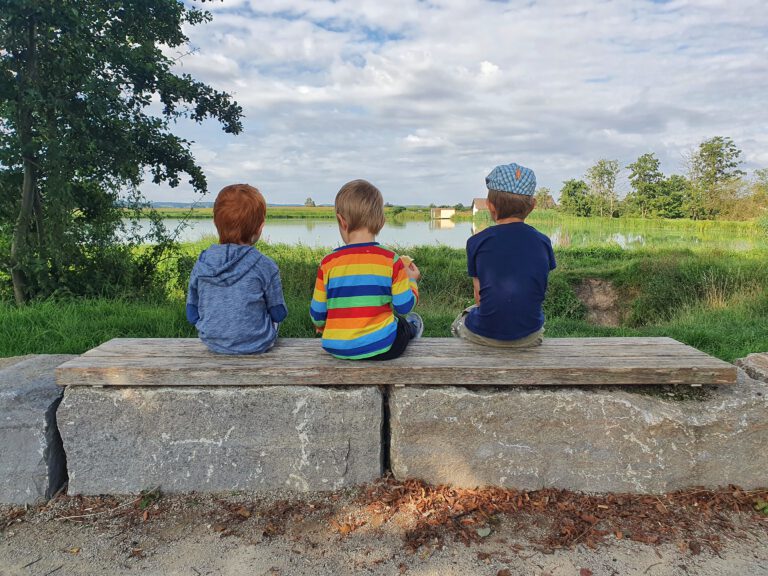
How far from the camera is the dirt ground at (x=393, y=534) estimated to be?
7.35 feet

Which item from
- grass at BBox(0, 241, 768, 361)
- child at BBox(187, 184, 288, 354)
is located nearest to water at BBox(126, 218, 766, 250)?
grass at BBox(0, 241, 768, 361)

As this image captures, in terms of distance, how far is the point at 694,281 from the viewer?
10.6 metres

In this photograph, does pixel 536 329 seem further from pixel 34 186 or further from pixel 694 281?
pixel 694 281

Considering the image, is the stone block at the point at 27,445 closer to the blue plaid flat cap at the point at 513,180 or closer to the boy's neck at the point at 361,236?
the boy's neck at the point at 361,236

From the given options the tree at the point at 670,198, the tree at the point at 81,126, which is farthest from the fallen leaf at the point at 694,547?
the tree at the point at 670,198

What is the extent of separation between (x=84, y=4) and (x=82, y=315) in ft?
10.5

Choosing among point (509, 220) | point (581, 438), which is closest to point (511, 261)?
point (509, 220)

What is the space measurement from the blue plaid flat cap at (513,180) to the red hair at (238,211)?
50.3 inches

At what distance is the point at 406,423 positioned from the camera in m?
2.70

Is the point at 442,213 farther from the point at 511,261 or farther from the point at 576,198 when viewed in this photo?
the point at 511,261

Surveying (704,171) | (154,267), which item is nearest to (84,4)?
(154,267)

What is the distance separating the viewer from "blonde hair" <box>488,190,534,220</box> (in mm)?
2877

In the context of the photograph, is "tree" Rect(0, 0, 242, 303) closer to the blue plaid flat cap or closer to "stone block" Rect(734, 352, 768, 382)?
the blue plaid flat cap

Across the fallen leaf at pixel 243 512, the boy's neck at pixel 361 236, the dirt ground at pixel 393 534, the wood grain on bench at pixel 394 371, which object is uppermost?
the boy's neck at pixel 361 236
